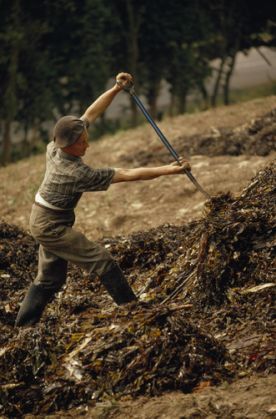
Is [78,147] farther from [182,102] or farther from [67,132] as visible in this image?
[182,102]

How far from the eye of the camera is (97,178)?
756cm

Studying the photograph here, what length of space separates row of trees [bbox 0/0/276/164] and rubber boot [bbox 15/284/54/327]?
1165 cm

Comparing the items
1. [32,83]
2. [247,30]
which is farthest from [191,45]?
[32,83]

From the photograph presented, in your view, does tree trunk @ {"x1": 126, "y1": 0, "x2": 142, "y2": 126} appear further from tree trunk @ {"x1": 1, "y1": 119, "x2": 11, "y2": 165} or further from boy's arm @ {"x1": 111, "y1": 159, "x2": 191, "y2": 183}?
boy's arm @ {"x1": 111, "y1": 159, "x2": 191, "y2": 183}

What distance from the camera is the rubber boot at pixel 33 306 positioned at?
8.16m

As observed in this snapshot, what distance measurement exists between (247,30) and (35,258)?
44.7 ft

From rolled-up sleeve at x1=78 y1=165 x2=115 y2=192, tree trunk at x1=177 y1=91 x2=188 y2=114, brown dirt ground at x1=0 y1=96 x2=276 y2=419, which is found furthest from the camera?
tree trunk at x1=177 y1=91 x2=188 y2=114

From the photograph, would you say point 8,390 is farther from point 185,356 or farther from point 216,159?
point 216,159

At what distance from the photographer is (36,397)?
276 inches

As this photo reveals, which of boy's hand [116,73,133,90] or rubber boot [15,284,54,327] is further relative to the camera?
boy's hand [116,73,133,90]

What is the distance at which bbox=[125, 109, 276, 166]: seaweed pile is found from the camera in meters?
15.1

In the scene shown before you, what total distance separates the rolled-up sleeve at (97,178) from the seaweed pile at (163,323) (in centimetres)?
95

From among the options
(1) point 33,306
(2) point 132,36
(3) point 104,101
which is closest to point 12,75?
(2) point 132,36

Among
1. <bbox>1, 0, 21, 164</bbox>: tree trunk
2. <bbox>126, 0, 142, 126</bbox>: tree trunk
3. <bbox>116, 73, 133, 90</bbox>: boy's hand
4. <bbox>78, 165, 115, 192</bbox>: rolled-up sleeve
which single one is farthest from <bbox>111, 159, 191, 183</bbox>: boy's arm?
<bbox>126, 0, 142, 126</bbox>: tree trunk
